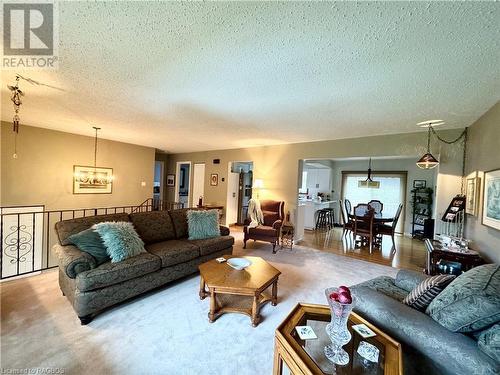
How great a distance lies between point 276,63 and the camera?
6.08ft

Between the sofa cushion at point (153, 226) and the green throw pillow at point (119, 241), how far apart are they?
44cm

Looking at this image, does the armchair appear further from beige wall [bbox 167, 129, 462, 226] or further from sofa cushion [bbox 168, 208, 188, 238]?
sofa cushion [bbox 168, 208, 188, 238]

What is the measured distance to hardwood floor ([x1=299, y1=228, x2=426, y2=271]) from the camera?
13.4ft

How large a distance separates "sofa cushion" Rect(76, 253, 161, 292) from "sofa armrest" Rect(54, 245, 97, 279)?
2.1 inches

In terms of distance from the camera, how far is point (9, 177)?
4.27m

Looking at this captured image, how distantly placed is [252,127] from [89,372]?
3592 mm

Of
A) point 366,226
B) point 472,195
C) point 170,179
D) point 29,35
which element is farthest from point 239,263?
point 170,179

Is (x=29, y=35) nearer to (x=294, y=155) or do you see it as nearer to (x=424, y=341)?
(x=424, y=341)

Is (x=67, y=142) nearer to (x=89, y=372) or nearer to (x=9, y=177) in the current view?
(x=9, y=177)

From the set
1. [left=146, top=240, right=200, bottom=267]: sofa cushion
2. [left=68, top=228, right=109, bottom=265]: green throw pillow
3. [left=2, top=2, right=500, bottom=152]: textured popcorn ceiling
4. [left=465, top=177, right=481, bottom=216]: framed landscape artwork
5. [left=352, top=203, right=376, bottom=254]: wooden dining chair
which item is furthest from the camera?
[left=352, top=203, right=376, bottom=254]: wooden dining chair

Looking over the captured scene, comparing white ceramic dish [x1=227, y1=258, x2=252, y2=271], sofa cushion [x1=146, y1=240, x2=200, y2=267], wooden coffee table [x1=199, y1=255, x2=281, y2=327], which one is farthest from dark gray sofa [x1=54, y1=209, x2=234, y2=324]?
white ceramic dish [x1=227, y1=258, x2=252, y2=271]

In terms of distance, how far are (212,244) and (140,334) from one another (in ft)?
5.00

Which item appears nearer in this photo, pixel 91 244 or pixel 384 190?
pixel 91 244

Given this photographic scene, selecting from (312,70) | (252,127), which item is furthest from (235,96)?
(252,127)
